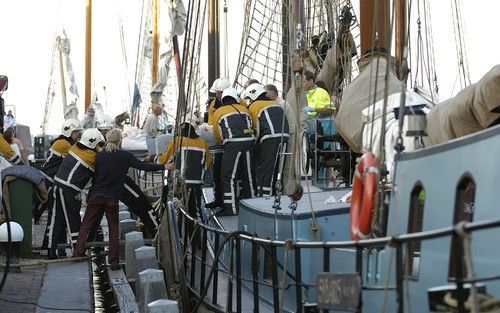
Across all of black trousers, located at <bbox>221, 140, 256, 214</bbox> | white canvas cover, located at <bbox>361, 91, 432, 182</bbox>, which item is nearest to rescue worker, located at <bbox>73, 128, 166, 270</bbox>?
black trousers, located at <bbox>221, 140, 256, 214</bbox>

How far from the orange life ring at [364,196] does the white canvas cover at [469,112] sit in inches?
20.0

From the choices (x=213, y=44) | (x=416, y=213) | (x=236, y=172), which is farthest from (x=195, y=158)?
(x=213, y=44)

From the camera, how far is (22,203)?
17.8m

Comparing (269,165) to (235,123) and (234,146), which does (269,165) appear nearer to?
(234,146)

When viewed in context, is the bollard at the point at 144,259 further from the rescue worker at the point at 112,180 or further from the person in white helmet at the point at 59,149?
the person in white helmet at the point at 59,149

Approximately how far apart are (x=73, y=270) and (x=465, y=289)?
1090cm

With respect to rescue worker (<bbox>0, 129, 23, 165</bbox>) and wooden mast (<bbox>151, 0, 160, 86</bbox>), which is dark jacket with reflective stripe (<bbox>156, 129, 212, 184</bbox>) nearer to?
rescue worker (<bbox>0, 129, 23, 165</bbox>)

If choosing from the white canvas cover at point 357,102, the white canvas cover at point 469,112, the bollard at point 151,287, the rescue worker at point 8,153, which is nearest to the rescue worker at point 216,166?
the rescue worker at point 8,153

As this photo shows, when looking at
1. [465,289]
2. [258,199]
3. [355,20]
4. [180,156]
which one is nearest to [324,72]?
[355,20]

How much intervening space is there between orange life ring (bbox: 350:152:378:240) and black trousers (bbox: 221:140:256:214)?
7.22 m

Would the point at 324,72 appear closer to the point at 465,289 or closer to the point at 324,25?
the point at 324,25

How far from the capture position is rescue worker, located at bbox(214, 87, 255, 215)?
16109mm

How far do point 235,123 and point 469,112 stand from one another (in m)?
7.80

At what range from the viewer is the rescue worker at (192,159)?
52.7ft
